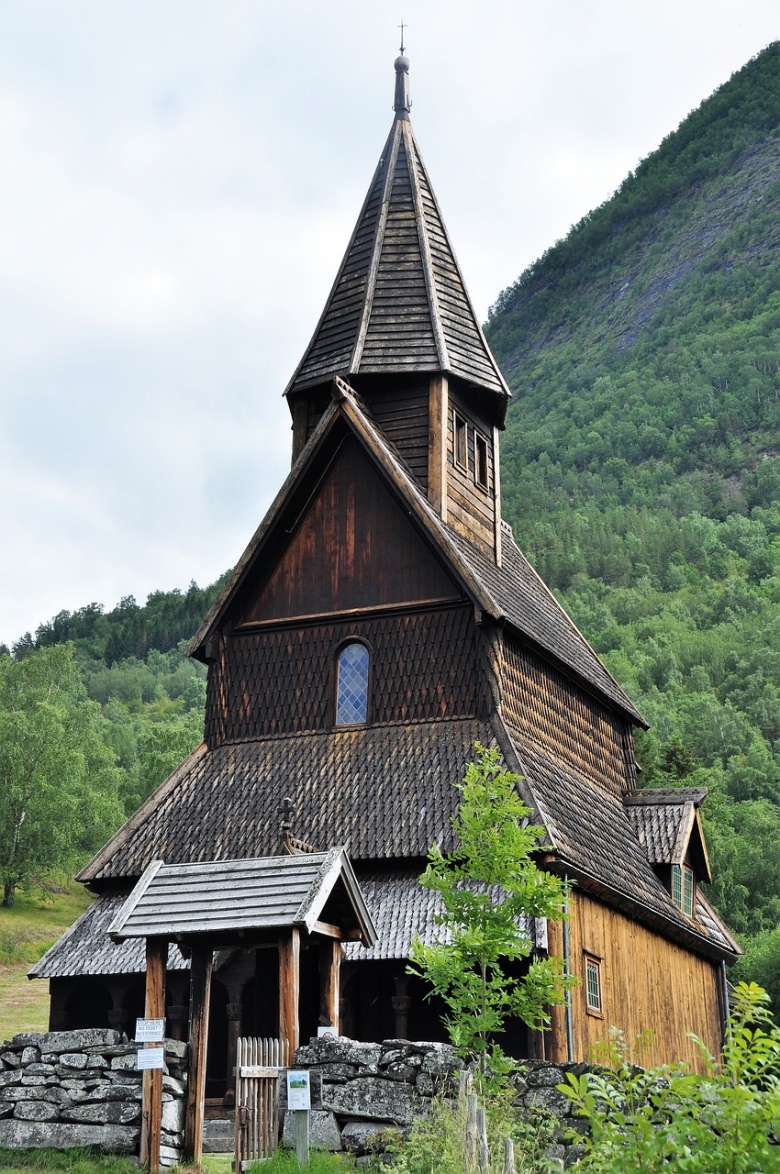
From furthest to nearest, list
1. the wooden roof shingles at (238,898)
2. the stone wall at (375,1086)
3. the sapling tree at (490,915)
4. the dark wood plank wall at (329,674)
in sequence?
the dark wood plank wall at (329,674), the sapling tree at (490,915), the wooden roof shingles at (238,898), the stone wall at (375,1086)

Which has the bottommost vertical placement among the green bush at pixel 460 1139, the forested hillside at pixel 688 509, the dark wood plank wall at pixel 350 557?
the green bush at pixel 460 1139

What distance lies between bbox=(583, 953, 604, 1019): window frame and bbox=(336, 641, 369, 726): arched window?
5.51m

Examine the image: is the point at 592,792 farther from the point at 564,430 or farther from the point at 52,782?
the point at 564,430

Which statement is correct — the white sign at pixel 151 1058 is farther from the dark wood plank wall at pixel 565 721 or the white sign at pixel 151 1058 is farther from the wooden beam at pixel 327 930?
the dark wood plank wall at pixel 565 721

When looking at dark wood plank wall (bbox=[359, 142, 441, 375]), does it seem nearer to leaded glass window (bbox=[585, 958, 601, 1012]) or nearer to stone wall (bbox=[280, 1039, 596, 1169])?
leaded glass window (bbox=[585, 958, 601, 1012])

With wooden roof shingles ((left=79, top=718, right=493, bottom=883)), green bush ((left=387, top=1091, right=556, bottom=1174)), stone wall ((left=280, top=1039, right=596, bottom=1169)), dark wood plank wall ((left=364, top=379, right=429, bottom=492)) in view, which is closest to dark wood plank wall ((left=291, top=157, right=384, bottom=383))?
dark wood plank wall ((left=364, top=379, right=429, bottom=492))

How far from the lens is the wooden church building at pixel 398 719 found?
23.3 m

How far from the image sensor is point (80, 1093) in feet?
50.2

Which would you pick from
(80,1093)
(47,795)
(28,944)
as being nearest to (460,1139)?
(80,1093)

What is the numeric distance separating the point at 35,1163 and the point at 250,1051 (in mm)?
2296

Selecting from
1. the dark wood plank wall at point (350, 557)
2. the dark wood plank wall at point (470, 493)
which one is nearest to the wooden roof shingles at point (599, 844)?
the dark wood plank wall at point (350, 557)

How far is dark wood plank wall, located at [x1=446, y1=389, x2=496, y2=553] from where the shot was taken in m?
28.3

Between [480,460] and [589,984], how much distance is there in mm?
10918

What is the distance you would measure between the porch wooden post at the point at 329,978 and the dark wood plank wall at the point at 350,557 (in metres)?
10.2
